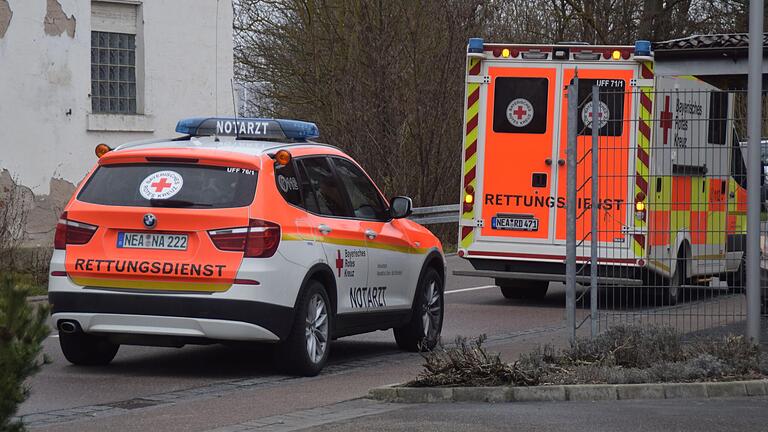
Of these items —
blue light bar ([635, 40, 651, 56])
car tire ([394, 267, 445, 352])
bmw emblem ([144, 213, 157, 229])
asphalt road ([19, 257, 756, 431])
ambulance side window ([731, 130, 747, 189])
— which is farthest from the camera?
blue light bar ([635, 40, 651, 56])

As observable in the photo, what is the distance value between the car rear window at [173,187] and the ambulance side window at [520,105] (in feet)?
23.2

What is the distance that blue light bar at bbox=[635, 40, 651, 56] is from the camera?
16.0 meters

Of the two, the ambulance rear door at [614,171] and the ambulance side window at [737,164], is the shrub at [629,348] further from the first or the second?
the ambulance side window at [737,164]

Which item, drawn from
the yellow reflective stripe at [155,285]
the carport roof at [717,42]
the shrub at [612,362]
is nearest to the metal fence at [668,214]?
the shrub at [612,362]

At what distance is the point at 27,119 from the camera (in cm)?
2172

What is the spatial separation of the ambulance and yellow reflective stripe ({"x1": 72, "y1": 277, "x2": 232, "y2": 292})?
288 centimetres

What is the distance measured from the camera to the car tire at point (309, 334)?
10.3 m

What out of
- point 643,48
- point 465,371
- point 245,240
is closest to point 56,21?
point 643,48

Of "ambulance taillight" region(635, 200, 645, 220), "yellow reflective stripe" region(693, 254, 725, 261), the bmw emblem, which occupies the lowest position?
"yellow reflective stripe" region(693, 254, 725, 261)

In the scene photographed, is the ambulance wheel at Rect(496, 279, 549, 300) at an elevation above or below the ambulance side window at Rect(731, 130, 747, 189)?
below

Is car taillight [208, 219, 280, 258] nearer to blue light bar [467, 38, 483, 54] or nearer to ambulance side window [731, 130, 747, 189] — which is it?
ambulance side window [731, 130, 747, 189]

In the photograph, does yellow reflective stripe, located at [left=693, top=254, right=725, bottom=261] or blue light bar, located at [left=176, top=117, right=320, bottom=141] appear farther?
blue light bar, located at [left=176, top=117, right=320, bottom=141]

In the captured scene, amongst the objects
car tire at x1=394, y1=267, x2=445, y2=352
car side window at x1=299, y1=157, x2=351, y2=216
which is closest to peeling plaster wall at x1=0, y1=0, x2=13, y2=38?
car tire at x1=394, y1=267, x2=445, y2=352

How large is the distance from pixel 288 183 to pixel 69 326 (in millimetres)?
1878
